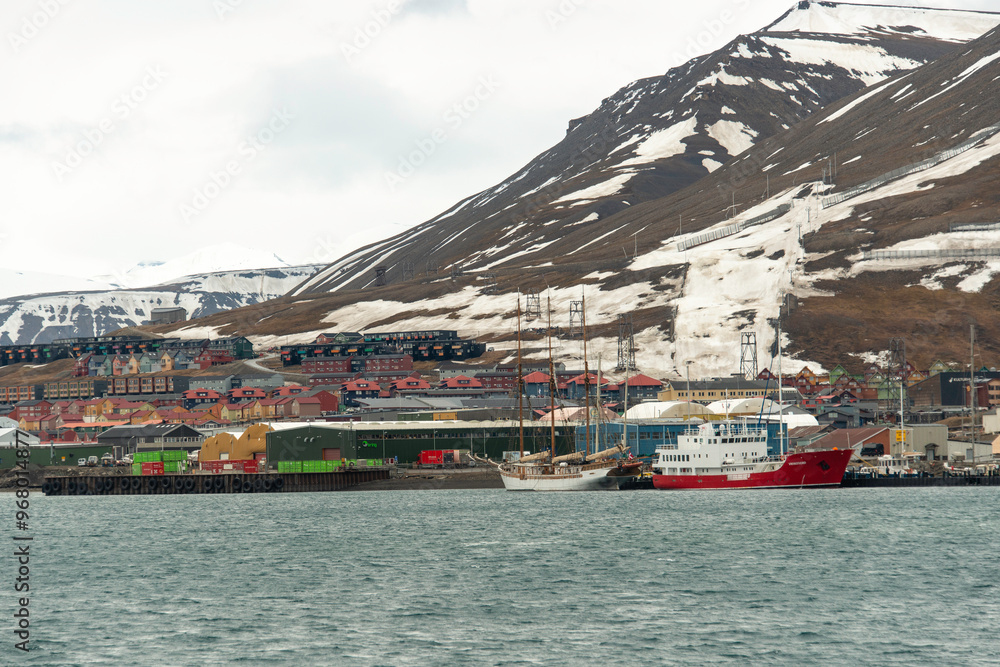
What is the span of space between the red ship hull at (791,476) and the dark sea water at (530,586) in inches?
462

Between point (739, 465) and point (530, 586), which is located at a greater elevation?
point (739, 465)

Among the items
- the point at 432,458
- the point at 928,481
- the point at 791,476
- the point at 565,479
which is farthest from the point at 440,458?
the point at 928,481

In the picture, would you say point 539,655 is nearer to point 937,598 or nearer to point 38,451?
point 937,598

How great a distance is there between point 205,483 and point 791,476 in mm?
66923

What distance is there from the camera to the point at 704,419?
14088 centimetres

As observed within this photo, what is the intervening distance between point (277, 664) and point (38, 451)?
122 m

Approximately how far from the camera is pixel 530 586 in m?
58.6

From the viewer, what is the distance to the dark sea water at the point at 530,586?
4441 cm

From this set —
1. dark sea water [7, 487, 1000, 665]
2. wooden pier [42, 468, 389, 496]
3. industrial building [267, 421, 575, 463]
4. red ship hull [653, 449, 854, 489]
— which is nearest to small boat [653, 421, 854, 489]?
red ship hull [653, 449, 854, 489]

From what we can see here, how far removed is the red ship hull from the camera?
372 ft

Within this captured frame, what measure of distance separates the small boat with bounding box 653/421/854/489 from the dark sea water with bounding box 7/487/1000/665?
1246 centimetres

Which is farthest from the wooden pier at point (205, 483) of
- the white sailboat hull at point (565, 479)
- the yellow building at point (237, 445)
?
the white sailboat hull at point (565, 479)

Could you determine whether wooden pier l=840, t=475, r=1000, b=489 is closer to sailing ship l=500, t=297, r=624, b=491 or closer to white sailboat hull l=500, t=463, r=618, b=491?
sailing ship l=500, t=297, r=624, b=491

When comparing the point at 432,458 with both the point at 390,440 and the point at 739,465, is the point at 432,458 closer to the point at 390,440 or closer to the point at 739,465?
the point at 390,440
